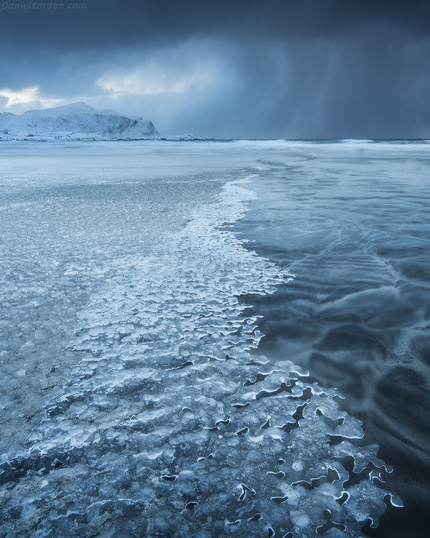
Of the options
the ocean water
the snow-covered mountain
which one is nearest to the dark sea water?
the ocean water

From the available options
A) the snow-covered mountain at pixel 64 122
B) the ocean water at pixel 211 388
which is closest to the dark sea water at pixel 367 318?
the ocean water at pixel 211 388

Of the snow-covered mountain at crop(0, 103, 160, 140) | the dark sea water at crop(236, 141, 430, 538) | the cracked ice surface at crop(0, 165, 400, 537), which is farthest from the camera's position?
the snow-covered mountain at crop(0, 103, 160, 140)

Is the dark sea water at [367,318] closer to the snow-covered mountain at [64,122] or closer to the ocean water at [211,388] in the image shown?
the ocean water at [211,388]

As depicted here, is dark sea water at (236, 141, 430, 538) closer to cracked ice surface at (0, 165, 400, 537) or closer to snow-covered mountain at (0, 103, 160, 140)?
cracked ice surface at (0, 165, 400, 537)

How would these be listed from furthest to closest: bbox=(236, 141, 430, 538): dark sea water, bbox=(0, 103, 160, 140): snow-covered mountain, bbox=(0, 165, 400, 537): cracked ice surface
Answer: bbox=(0, 103, 160, 140): snow-covered mountain < bbox=(236, 141, 430, 538): dark sea water < bbox=(0, 165, 400, 537): cracked ice surface

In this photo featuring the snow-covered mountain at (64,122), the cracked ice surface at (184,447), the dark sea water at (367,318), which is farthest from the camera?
the snow-covered mountain at (64,122)

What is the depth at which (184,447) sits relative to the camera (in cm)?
128

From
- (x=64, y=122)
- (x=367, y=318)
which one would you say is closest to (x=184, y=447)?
(x=367, y=318)

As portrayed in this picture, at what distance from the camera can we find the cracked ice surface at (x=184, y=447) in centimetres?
105

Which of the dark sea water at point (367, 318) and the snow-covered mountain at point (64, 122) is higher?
the snow-covered mountain at point (64, 122)

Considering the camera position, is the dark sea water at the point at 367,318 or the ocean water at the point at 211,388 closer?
the ocean water at the point at 211,388

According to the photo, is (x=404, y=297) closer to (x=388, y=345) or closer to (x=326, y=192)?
(x=388, y=345)

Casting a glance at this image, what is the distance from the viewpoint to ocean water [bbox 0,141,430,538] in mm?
1081

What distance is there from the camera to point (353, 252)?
3600mm
